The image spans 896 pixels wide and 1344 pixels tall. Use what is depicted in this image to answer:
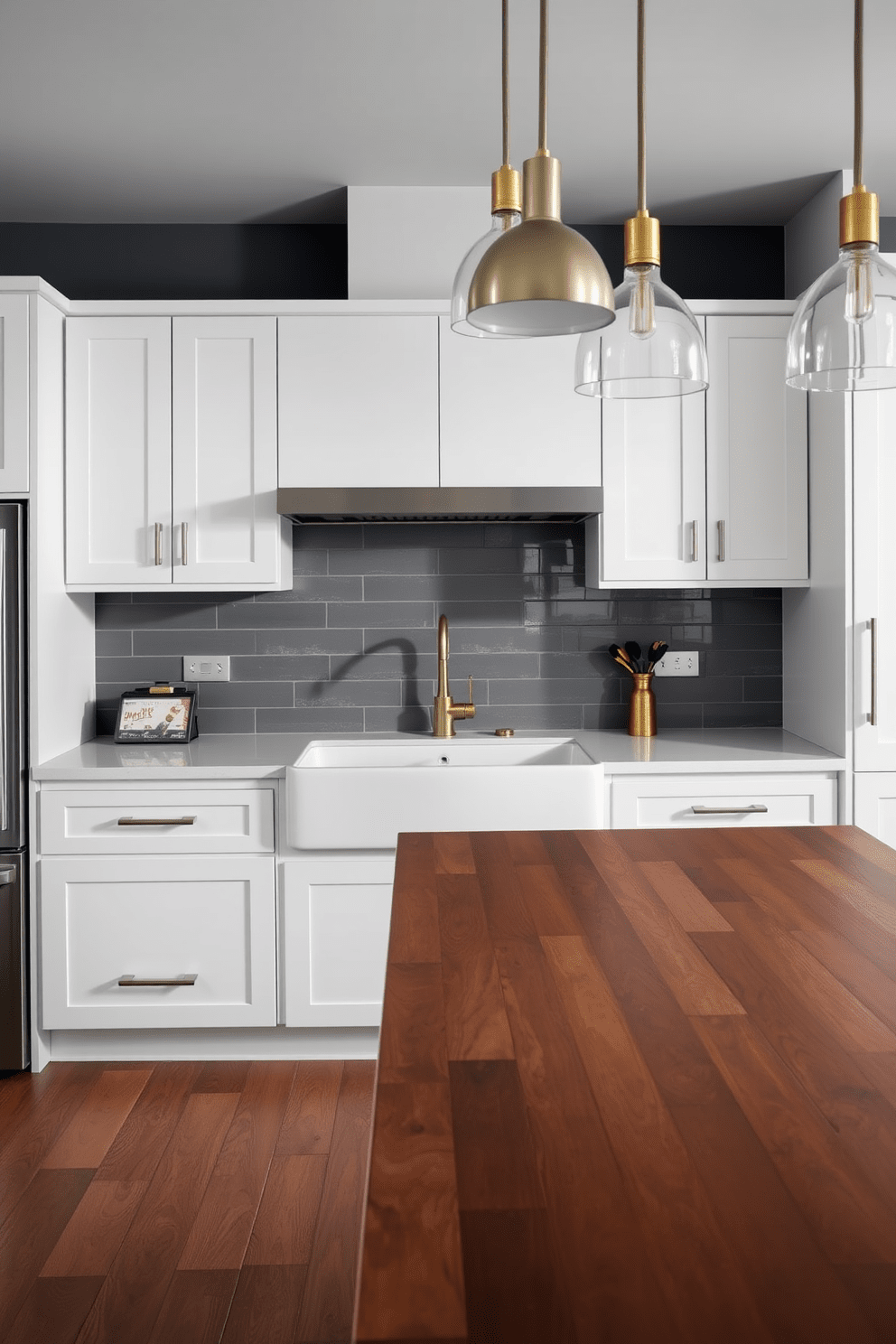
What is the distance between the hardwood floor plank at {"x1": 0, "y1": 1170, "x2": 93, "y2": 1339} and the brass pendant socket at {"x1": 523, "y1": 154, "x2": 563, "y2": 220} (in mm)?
2135

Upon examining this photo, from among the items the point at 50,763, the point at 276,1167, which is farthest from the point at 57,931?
the point at 276,1167

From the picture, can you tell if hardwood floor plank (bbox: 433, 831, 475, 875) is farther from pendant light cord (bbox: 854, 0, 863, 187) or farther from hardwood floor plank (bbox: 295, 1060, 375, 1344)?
pendant light cord (bbox: 854, 0, 863, 187)

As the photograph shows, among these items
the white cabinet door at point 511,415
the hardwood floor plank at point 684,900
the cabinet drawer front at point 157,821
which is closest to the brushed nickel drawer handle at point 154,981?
the cabinet drawer front at point 157,821

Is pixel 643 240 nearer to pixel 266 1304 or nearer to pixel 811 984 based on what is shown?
pixel 811 984

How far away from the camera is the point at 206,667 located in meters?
3.67

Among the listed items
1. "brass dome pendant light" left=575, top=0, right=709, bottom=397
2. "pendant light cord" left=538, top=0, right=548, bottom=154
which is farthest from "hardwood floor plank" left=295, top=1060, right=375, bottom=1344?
"pendant light cord" left=538, top=0, right=548, bottom=154

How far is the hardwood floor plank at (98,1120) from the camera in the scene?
8.45 feet

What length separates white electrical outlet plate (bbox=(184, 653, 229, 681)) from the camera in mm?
3668

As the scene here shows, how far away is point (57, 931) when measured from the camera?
307 centimetres

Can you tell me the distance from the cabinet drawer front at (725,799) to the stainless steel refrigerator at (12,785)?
177cm

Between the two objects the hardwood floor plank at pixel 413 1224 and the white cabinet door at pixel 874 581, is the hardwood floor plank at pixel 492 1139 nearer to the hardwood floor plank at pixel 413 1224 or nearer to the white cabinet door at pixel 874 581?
the hardwood floor plank at pixel 413 1224

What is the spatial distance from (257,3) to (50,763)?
6.86ft

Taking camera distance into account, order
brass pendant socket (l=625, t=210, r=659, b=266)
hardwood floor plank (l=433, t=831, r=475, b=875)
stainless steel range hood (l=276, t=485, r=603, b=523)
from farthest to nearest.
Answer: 1. stainless steel range hood (l=276, t=485, r=603, b=523)
2. hardwood floor plank (l=433, t=831, r=475, b=875)
3. brass pendant socket (l=625, t=210, r=659, b=266)

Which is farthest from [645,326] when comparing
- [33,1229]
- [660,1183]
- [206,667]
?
[206,667]
